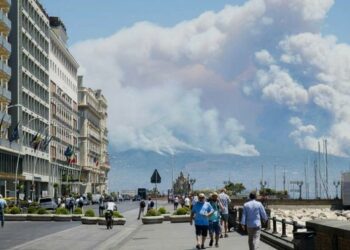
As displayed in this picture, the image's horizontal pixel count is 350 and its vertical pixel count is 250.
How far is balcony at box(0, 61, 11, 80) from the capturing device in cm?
8025

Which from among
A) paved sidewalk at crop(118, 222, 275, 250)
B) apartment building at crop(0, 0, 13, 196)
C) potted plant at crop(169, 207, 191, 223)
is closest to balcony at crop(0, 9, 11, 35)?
apartment building at crop(0, 0, 13, 196)

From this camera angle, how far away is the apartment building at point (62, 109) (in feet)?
390

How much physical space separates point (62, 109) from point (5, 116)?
160 feet

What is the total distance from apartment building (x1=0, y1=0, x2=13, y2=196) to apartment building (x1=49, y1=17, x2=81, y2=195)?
29315mm

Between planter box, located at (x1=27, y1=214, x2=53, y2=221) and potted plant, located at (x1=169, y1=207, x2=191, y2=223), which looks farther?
planter box, located at (x1=27, y1=214, x2=53, y2=221)

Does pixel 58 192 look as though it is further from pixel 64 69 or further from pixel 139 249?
pixel 139 249

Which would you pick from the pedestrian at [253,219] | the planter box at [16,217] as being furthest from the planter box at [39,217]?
the pedestrian at [253,219]

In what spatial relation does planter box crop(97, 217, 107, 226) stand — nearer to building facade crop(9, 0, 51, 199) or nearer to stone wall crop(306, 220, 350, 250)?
stone wall crop(306, 220, 350, 250)

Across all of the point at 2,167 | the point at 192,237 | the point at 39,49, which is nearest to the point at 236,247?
the point at 192,237

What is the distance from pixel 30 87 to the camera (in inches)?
3868

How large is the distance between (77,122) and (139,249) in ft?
430

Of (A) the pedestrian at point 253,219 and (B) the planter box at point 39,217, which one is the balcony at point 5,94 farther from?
(A) the pedestrian at point 253,219

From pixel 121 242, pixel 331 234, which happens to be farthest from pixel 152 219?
pixel 331 234

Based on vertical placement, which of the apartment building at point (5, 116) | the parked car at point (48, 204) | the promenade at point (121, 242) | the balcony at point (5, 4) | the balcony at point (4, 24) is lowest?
the promenade at point (121, 242)
